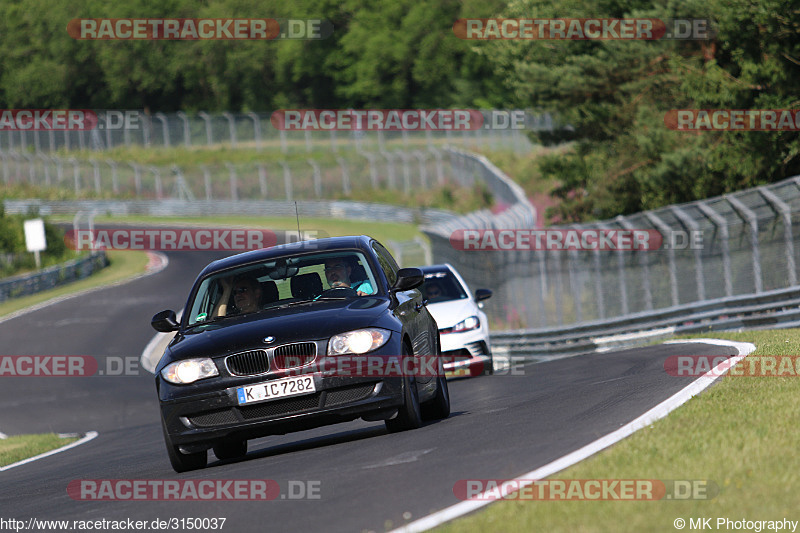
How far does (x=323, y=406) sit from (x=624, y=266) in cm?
1480

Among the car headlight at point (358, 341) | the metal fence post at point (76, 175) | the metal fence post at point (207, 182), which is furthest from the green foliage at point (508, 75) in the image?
the metal fence post at point (76, 175)

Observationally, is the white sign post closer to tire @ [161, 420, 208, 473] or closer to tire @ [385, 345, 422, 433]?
tire @ [161, 420, 208, 473]

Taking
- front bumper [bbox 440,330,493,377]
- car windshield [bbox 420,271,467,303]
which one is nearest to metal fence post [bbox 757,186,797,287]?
front bumper [bbox 440,330,493,377]

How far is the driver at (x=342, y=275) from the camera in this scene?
1047 centimetres

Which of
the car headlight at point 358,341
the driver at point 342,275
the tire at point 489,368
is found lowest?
the tire at point 489,368

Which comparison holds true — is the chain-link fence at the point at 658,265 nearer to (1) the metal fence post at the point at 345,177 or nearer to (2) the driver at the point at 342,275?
(2) the driver at the point at 342,275

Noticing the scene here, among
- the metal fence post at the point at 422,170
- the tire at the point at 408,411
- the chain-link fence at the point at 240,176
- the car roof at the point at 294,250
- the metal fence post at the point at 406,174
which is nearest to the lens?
the tire at the point at 408,411

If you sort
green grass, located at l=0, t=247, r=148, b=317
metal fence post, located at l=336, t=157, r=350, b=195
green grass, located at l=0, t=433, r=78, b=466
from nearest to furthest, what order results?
1. green grass, located at l=0, t=433, r=78, b=466
2. green grass, located at l=0, t=247, r=148, b=317
3. metal fence post, located at l=336, t=157, r=350, b=195

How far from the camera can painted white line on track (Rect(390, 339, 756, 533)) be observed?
6035mm

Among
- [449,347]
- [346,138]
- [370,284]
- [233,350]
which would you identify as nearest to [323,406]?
[233,350]

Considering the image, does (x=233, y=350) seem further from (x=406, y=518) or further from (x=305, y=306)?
(x=406, y=518)

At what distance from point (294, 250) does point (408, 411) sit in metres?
1.77

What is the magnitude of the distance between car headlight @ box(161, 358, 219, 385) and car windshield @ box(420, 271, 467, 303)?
10001mm

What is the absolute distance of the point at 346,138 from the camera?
239ft
